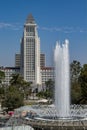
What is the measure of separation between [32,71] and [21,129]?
169603mm

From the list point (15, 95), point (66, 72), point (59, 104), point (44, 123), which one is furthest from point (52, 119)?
point (15, 95)

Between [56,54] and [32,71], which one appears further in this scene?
[32,71]

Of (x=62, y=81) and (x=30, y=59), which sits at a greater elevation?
(x=30, y=59)

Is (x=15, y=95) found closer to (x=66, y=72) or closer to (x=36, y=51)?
(x=66, y=72)

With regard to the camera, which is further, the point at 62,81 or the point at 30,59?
the point at 30,59

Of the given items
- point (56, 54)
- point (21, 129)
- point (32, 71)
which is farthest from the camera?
point (32, 71)

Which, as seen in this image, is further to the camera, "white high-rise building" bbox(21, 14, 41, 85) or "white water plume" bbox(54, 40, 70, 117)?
"white high-rise building" bbox(21, 14, 41, 85)

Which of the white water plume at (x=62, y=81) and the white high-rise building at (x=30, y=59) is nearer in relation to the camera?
the white water plume at (x=62, y=81)

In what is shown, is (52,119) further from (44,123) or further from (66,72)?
(66,72)

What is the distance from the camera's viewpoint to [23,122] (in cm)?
2859

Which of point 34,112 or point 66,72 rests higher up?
point 66,72

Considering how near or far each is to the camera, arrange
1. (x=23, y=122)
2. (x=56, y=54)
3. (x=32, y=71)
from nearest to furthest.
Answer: (x=23, y=122) < (x=56, y=54) < (x=32, y=71)

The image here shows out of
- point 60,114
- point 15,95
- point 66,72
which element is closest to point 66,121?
point 60,114

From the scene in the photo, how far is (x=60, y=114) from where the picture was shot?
30328mm
